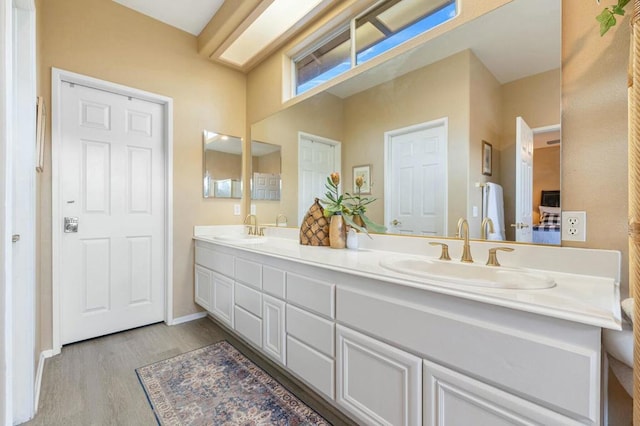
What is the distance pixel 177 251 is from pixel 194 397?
1403 mm

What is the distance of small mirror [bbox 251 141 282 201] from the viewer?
2.66 meters

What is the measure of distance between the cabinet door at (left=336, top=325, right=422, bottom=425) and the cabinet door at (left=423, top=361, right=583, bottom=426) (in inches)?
1.7

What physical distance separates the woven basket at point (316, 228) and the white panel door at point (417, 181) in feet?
1.49

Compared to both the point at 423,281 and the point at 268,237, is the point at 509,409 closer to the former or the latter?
the point at 423,281

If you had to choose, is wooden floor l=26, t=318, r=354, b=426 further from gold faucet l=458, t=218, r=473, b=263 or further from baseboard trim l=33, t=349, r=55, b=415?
gold faucet l=458, t=218, r=473, b=263

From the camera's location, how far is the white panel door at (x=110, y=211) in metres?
2.20

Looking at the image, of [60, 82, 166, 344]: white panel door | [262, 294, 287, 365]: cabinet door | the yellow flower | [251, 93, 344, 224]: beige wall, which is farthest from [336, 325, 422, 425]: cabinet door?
[60, 82, 166, 344]: white panel door

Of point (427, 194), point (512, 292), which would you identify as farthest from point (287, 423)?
point (427, 194)

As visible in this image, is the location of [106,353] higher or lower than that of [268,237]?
lower

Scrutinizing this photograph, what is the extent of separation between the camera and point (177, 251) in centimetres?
266

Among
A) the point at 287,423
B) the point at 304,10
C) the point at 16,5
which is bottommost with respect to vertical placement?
the point at 287,423

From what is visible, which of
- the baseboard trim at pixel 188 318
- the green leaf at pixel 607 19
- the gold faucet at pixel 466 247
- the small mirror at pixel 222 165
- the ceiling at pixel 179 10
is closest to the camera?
the green leaf at pixel 607 19

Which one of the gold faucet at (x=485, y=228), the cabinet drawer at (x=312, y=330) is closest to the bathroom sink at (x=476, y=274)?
the gold faucet at (x=485, y=228)

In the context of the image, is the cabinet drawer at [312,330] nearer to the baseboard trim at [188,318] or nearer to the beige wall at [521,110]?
the beige wall at [521,110]
